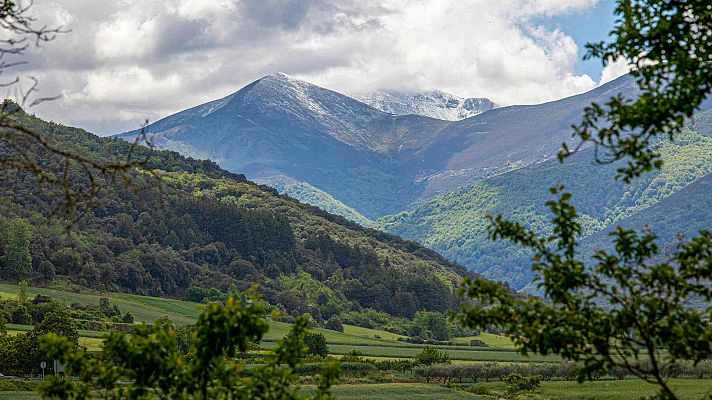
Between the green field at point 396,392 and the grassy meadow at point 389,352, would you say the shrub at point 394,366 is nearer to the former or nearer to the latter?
the grassy meadow at point 389,352

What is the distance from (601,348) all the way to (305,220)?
601ft

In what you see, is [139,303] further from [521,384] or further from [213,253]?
[521,384]

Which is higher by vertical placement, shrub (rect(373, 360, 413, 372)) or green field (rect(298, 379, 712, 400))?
shrub (rect(373, 360, 413, 372))

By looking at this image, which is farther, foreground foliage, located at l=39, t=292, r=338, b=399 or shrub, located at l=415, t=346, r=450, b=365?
shrub, located at l=415, t=346, r=450, b=365

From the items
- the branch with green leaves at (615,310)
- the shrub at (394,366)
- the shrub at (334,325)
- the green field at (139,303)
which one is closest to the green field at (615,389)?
the shrub at (394,366)

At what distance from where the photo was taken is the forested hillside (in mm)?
129375

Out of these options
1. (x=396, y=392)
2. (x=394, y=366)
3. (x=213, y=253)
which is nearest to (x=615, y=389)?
(x=396, y=392)

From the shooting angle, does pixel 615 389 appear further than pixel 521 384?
No

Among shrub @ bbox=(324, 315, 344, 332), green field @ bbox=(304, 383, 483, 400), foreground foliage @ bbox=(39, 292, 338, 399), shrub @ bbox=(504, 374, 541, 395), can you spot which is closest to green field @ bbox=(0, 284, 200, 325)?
shrub @ bbox=(324, 315, 344, 332)

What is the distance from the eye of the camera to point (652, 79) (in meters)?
11.0

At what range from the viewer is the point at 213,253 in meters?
162

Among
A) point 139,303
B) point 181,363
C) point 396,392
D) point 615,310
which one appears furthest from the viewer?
point 139,303

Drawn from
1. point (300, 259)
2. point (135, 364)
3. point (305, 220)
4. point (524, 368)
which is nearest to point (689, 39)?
point (135, 364)

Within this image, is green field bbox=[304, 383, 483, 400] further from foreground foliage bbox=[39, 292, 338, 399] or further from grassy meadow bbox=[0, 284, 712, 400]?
foreground foliage bbox=[39, 292, 338, 399]
